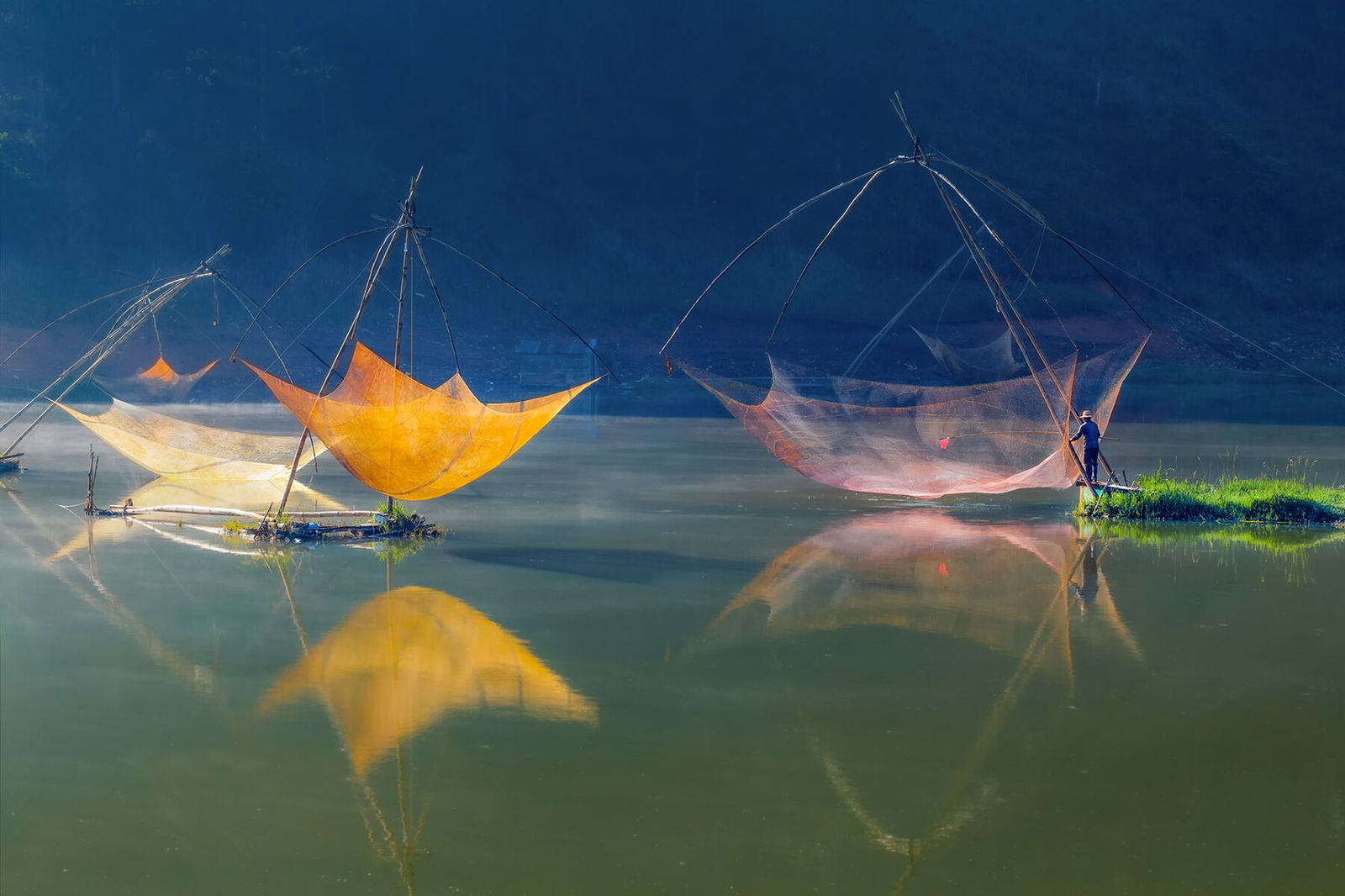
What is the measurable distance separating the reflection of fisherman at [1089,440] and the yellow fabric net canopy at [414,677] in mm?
6130

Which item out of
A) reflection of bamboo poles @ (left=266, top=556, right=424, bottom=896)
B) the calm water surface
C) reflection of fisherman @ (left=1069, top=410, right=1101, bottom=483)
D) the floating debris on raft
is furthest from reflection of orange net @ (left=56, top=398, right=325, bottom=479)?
reflection of bamboo poles @ (left=266, top=556, right=424, bottom=896)

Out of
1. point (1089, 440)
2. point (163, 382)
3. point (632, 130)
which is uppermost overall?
point (632, 130)

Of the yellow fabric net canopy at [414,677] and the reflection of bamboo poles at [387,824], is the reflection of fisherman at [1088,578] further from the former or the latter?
the reflection of bamboo poles at [387,824]

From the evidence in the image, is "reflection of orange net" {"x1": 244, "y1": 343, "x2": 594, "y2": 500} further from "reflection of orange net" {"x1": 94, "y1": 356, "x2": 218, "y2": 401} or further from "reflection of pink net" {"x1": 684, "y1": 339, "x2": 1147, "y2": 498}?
"reflection of orange net" {"x1": 94, "y1": 356, "x2": 218, "y2": 401}

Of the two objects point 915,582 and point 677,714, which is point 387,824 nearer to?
point 677,714

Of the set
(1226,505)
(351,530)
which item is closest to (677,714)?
(351,530)

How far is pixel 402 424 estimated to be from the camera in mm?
10547

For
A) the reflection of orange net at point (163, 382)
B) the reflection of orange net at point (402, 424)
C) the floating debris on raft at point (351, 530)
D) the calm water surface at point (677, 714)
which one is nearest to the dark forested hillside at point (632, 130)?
the reflection of orange net at point (163, 382)

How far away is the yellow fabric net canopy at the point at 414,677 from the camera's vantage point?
20.7 feet

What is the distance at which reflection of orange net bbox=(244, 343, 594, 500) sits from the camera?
1046cm

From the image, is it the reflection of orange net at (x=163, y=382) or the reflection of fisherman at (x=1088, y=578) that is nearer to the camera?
the reflection of fisherman at (x=1088, y=578)

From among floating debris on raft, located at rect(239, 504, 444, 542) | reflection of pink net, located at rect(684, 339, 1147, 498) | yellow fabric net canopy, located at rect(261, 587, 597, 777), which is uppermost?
reflection of pink net, located at rect(684, 339, 1147, 498)

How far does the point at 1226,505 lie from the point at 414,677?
314 inches

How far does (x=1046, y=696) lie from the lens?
6.70 meters
